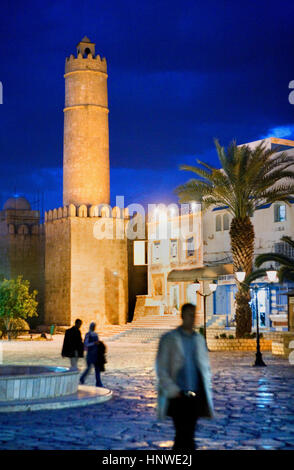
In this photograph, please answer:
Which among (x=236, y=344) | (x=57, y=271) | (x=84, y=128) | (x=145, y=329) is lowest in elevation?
(x=236, y=344)

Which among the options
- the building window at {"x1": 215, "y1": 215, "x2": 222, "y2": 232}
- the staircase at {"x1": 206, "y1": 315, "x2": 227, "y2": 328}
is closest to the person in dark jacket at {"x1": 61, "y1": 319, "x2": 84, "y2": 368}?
the staircase at {"x1": 206, "y1": 315, "x2": 227, "y2": 328}

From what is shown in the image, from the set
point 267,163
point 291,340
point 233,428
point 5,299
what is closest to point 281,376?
point 291,340

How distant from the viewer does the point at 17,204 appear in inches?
1618

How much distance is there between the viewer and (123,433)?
741 cm

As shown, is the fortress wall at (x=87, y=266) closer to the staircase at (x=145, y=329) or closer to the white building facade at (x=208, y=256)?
the white building facade at (x=208, y=256)

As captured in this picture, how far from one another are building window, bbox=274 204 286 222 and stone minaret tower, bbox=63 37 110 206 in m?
9.49

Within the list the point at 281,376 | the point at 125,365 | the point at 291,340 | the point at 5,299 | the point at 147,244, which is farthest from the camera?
the point at 147,244

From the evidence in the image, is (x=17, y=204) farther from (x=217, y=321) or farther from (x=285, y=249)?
(x=285, y=249)

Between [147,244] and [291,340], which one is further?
[147,244]

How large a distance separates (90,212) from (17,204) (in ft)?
25.4

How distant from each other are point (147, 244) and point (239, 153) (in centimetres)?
1699

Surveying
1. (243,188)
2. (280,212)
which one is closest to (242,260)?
(243,188)

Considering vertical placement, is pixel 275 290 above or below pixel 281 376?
above

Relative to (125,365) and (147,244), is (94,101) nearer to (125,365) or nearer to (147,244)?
(147,244)
